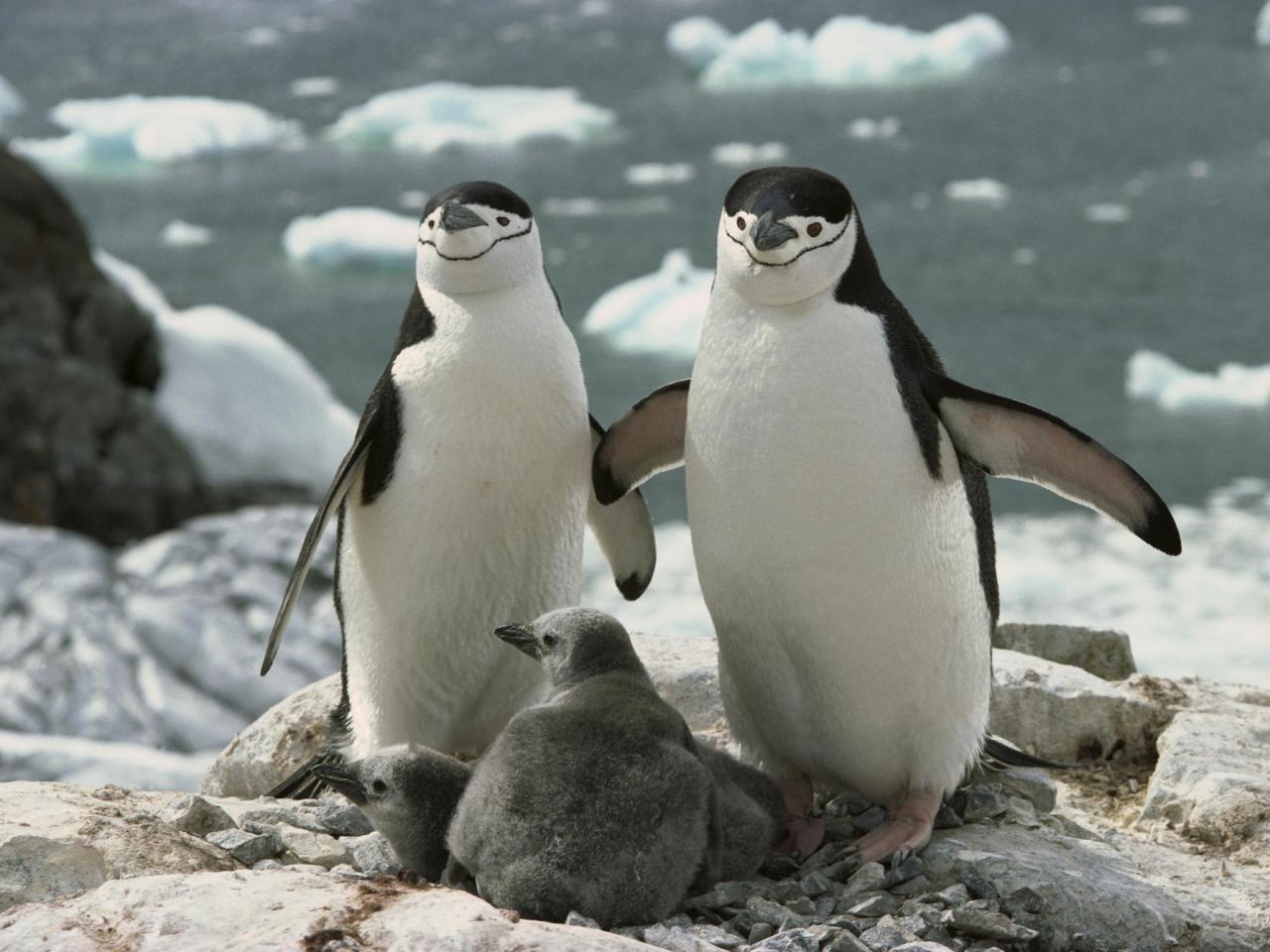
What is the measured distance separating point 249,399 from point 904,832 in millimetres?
7719

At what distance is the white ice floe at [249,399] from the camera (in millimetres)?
9648

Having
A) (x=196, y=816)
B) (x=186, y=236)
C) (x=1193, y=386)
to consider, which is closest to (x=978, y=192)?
(x=1193, y=386)

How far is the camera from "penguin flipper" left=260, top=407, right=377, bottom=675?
296 cm

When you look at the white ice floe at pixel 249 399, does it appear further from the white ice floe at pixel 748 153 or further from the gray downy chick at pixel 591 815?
the gray downy chick at pixel 591 815

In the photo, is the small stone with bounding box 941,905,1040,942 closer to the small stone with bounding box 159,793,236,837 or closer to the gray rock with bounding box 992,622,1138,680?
the small stone with bounding box 159,793,236,837

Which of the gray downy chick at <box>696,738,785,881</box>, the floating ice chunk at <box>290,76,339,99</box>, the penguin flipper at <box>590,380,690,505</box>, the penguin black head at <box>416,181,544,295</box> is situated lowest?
the gray downy chick at <box>696,738,785,881</box>

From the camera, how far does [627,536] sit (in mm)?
3303

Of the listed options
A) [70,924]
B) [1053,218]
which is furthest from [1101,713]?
[1053,218]

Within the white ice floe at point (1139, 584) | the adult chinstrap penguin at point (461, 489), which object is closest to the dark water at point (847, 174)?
the white ice floe at point (1139, 584)

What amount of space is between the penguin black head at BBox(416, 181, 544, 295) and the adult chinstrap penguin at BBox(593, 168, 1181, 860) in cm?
42

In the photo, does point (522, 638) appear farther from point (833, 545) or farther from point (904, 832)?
point (904, 832)

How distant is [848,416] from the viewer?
8.49ft

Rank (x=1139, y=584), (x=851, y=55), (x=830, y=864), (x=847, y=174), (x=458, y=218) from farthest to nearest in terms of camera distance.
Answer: (x=851, y=55), (x=847, y=174), (x=1139, y=584), (x=458, y=218), (x=830, y=864)

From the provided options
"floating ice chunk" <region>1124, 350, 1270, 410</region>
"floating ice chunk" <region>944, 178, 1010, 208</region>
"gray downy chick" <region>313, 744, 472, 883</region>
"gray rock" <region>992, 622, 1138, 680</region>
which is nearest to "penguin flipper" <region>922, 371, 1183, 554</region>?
"gray downy chick" <region>313, 744, 472, 883</region>
